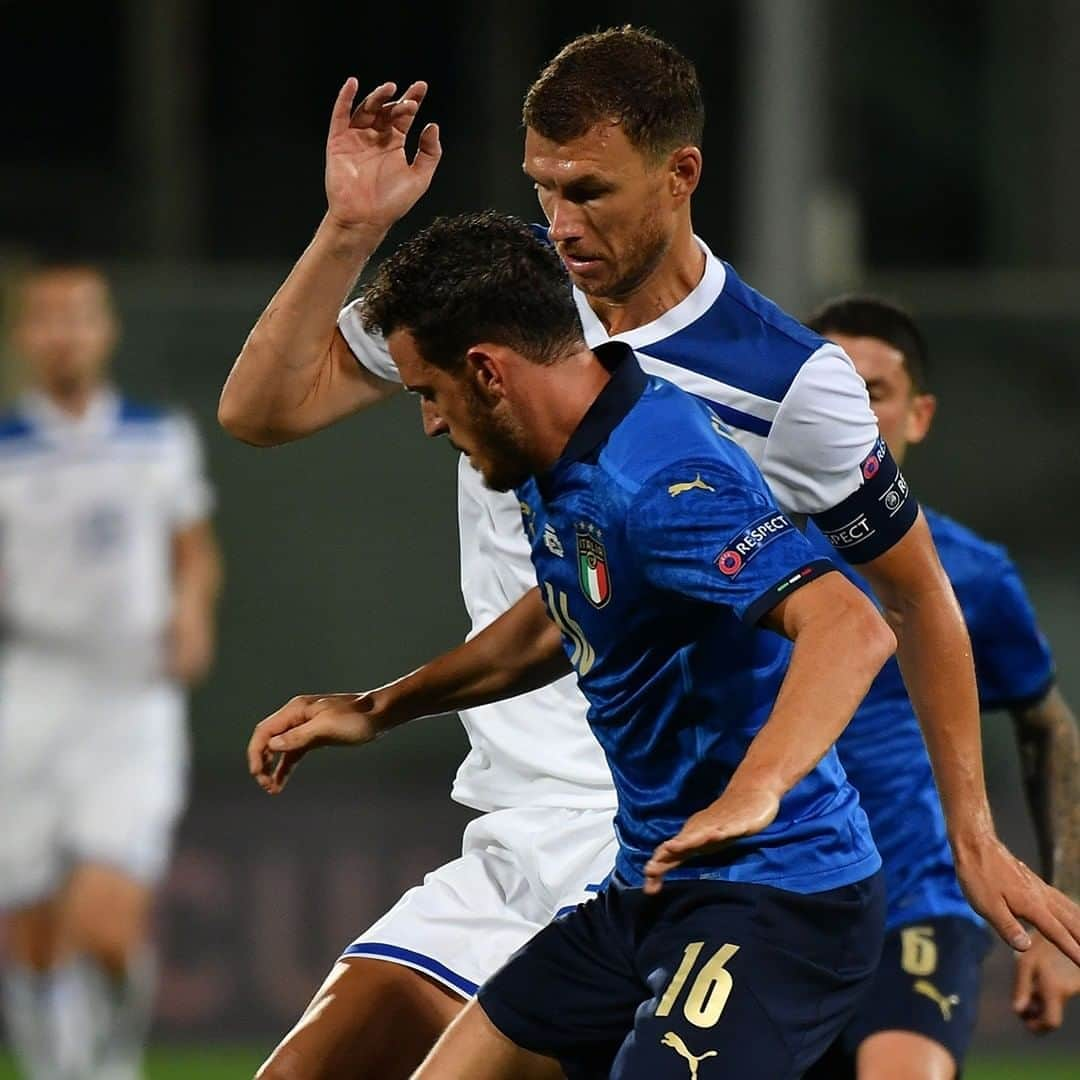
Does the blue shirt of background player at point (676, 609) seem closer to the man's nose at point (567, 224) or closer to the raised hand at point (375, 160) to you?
the man's nose at point (567, 224)

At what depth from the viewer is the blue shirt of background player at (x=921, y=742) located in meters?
4.61

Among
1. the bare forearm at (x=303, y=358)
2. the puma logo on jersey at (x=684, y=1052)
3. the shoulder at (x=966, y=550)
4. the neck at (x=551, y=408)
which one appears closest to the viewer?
the puma logo on jersey at (x=684, y=1052)

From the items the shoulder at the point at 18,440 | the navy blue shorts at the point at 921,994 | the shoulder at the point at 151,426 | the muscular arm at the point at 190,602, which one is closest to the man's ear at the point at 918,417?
the navy blue shorts at the point at 921,994

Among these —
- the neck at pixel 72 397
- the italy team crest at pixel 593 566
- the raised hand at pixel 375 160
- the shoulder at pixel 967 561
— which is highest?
the raised hand at pixel 375 160

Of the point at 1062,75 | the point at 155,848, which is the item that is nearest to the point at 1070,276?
the point at 1062,75

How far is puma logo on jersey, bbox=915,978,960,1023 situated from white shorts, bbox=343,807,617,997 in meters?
0.94

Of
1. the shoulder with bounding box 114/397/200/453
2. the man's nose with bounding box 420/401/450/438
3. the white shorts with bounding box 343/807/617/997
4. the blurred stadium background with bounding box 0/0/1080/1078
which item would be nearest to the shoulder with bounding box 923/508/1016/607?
the white shorts with bounding box 343/807/617/997

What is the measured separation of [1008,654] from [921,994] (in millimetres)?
694

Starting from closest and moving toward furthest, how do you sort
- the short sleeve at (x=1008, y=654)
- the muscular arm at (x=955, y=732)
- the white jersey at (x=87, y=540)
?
1. the muscular arm at (x=955, y=732)
2. the short sleeve at (x=1008, y=654)
3. the white jersey at (x=87, y=540)

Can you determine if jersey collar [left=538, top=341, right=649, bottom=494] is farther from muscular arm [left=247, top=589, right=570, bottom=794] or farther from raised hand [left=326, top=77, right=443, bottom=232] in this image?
raised hand [left=326, top=77, right=443, bottom=232]

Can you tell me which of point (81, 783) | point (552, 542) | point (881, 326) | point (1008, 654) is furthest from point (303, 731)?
point (81, 783)

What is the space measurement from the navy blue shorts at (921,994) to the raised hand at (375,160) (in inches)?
68.9

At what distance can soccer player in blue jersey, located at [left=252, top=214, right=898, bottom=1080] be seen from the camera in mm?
3006

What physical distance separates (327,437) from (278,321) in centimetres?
559
